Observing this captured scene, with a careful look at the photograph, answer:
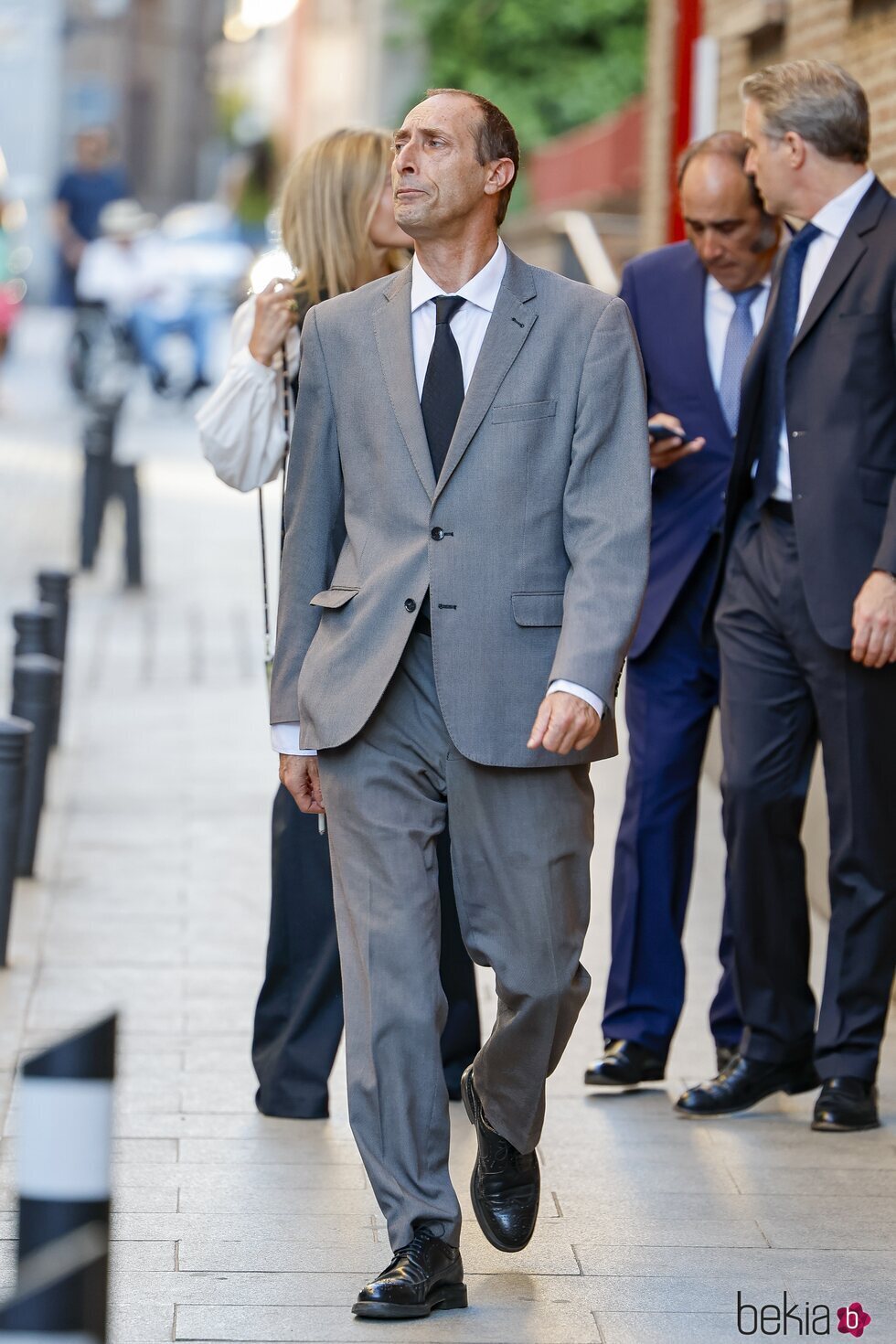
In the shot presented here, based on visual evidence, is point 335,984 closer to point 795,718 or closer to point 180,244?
point 795,718

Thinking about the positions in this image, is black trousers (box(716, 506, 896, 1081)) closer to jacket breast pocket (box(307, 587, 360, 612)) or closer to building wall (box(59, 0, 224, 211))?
jacket breast pocket (box(307, 587, 360, 612))

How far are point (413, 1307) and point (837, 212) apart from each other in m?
2.70

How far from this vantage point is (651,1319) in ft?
13.7

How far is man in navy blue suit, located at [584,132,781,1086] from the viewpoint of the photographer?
222 inches

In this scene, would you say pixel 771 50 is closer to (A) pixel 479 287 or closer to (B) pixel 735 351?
(B) pixel 735 351

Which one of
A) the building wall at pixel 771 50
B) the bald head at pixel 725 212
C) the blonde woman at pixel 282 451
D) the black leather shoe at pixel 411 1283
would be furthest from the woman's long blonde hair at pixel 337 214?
the building wall at pixel 771 50

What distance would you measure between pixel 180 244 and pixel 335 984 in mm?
28085

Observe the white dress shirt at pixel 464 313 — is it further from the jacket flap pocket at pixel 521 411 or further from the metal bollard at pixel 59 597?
the metal bollard at pixel 59 597

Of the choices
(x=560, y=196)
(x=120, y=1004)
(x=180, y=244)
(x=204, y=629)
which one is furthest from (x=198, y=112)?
(x=120, y=1004)

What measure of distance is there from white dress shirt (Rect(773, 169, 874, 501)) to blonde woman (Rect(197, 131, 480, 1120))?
3.12 ft

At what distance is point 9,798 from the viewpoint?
648 centimetres

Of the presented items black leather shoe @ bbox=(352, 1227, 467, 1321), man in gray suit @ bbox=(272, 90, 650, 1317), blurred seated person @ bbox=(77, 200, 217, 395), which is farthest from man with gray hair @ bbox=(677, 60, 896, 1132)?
blurred seated person @ bbox=(77, 200, 217, 395)

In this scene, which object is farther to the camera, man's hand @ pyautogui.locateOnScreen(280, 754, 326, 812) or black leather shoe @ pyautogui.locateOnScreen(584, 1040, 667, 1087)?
black leather shoe @ pyautogui.locateOnScreen(584, 1040, 667, 1087)

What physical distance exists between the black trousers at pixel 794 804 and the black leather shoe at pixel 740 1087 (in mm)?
42
